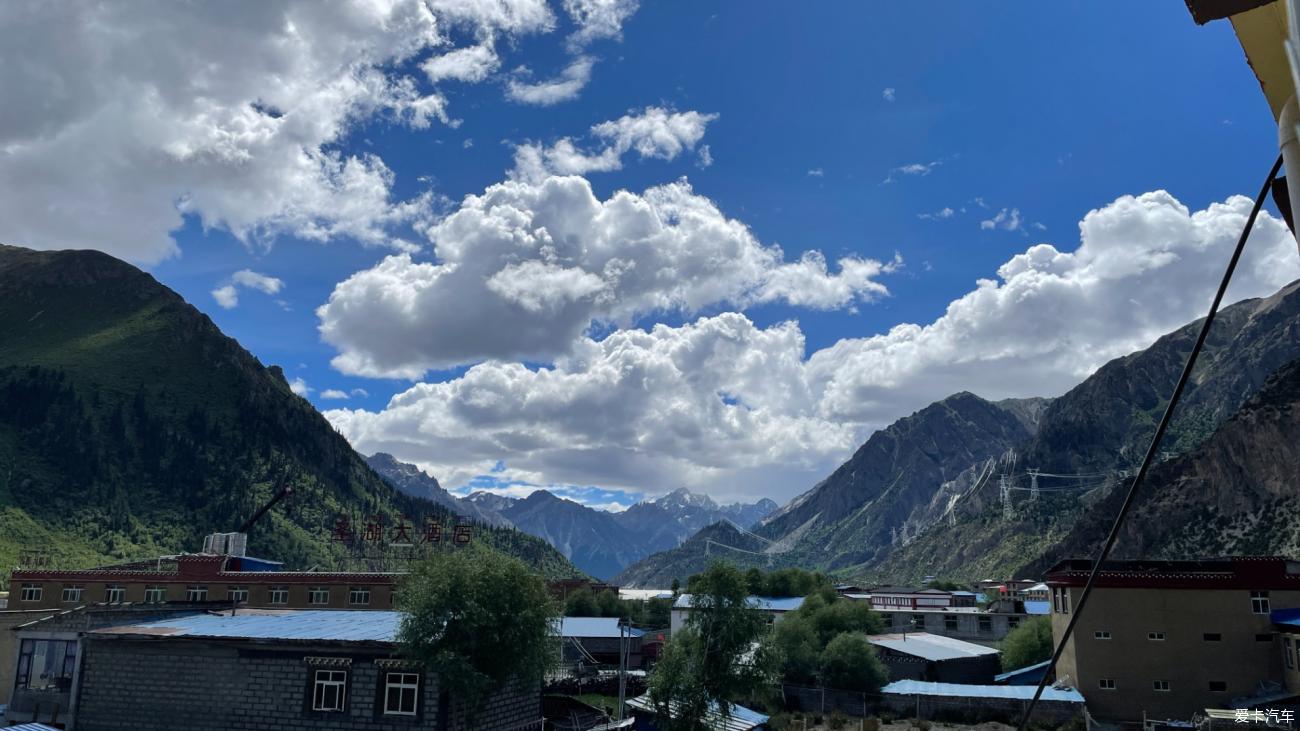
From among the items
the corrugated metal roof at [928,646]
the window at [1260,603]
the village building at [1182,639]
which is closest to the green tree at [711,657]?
the village building at [1182,639]

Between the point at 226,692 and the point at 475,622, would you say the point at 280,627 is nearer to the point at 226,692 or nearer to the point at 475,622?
the point at 226,692

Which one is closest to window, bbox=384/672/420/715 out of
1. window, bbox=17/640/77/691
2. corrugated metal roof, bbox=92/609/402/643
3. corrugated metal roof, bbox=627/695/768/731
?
corrugated metal roof, bbox=92/609/402/643

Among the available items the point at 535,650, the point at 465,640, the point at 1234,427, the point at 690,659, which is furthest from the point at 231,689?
the point at 1234,427

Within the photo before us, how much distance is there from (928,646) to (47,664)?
219 ft

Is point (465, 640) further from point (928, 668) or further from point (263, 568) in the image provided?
point (263, 568)

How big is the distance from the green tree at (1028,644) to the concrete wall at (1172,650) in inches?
591

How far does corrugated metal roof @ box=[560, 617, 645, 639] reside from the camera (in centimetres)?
8518

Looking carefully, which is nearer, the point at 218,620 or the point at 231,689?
the point at 231,689

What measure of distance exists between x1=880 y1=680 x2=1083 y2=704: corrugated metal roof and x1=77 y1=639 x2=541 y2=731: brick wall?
115 feet

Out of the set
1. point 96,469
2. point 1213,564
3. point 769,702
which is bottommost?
point 769,702

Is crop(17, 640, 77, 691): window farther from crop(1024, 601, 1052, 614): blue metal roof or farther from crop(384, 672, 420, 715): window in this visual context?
crop(1024, 601, 1052, 614): blue metal roof

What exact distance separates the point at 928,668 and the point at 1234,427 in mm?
118695

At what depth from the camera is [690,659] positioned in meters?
44.4

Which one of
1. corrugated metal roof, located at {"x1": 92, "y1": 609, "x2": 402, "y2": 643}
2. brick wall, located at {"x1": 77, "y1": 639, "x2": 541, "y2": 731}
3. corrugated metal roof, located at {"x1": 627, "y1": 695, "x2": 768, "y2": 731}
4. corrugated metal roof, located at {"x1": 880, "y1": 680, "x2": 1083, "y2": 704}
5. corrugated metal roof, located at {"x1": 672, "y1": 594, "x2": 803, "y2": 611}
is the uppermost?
corrugated metal roof, located at {"x1": 92, "y1": 609, "x2": 402, "y2": 643}
